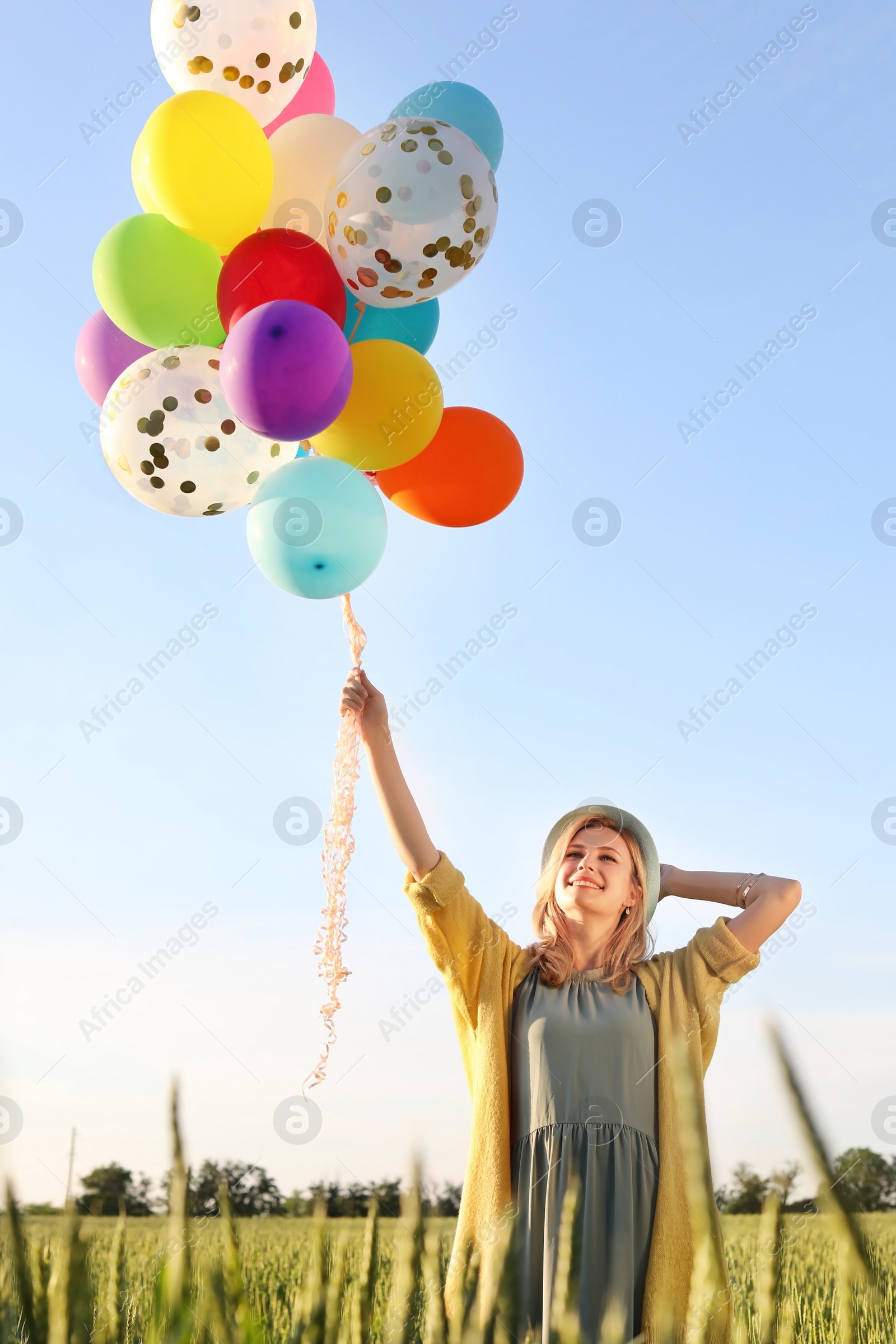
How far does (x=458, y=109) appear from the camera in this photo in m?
2.83

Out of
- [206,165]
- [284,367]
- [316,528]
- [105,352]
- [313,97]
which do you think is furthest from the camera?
[313,97]

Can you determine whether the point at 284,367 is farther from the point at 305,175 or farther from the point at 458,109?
the point at 458,109

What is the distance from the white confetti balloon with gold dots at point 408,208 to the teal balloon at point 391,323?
7.0 inches

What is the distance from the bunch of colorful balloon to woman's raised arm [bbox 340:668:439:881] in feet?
0.96

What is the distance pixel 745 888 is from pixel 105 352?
219 centimetres

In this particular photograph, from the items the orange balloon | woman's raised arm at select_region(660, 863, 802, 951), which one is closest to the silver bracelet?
woman's raised arm at select_region(660, 863, 802, 951)

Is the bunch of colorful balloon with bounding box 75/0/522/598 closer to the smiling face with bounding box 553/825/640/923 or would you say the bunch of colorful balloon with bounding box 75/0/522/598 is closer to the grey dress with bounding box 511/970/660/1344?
the smiling face with bounding box 553/825/640/923

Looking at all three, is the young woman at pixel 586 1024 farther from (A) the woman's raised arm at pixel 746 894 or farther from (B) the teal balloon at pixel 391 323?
(B) the teal balloon at pixel 391 323

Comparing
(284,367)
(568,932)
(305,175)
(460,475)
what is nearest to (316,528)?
(284,367)

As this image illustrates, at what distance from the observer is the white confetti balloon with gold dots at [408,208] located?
101 inches

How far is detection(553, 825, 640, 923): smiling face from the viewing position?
2557 mm

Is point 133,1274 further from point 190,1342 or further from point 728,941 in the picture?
point 190,1342

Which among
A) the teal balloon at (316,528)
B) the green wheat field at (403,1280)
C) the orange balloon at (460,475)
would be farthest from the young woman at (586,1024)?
the green wheat field at (403,1280)

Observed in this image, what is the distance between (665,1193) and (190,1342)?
6.45ft
